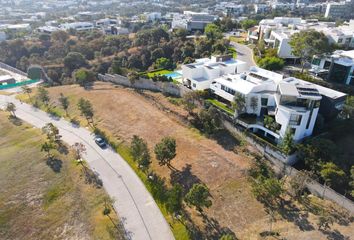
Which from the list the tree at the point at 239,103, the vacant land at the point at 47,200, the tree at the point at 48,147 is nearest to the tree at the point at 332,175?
the tree at the point at 239,103

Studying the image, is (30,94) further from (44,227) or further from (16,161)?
(44,227)

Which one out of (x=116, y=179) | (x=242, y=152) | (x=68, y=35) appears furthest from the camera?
(x=68, y=35)

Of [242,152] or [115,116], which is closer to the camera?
[242,152]

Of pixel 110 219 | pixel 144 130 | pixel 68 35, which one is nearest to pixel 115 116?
pixel 144 130

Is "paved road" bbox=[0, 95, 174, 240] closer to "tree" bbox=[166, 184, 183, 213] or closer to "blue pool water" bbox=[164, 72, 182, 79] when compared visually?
"tree" bbox=[166, 184, 183, 213]

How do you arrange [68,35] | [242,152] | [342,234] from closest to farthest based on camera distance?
[342,234]
[242,152]
[68,35]

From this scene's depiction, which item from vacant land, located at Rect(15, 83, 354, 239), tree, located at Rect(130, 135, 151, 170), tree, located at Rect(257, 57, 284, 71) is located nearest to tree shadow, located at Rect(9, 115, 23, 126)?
vacant land, located at Rect(15, 83, 354, 239)

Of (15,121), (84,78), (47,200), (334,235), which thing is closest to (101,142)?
(47,200)

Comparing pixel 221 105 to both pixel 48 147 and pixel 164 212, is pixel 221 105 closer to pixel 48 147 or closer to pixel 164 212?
pixel 164 212
